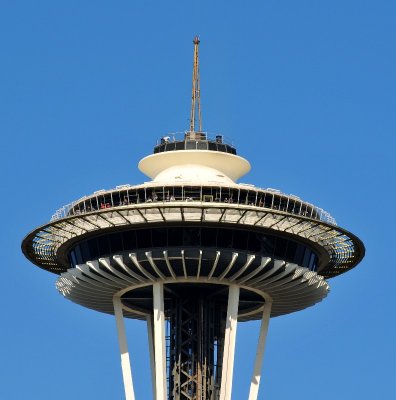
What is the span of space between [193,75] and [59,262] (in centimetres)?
2244

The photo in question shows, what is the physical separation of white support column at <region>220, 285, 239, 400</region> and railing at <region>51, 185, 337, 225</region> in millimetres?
7623

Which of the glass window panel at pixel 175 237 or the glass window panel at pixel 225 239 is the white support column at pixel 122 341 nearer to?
the glass window panel at pixel 175 237

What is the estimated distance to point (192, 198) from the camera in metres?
144

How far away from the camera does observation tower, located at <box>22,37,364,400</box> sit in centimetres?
14388

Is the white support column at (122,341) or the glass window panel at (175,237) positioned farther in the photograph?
the white support column at (122,341)

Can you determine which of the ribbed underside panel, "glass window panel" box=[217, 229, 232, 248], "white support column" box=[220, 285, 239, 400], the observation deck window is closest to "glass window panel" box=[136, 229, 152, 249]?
the observation deck window

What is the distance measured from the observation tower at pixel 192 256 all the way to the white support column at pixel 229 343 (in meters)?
0.08

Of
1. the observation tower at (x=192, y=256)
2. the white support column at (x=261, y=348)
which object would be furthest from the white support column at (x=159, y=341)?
the white support column at (x=261, y=348)

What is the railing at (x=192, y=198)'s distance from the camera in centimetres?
14438

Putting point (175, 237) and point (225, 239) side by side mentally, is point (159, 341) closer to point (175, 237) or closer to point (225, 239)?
Result: point (175, 237)

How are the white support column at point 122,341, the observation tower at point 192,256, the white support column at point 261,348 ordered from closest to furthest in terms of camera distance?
the observation tower at point 192,256
the white support column at point 122,341
the white support column at point 261,348

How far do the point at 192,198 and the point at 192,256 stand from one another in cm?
445

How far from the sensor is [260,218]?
470ft

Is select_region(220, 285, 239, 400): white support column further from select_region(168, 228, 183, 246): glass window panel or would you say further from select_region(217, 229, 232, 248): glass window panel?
select_region(168, 228, 183, 246): glass window panel
